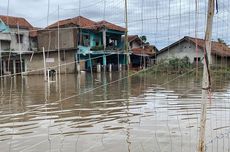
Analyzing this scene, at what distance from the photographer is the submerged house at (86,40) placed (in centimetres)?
3281

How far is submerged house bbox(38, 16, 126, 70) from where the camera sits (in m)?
32.8

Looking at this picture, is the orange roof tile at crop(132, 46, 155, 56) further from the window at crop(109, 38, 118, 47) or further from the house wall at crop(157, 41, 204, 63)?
the window at crop(109, 38, 118, 47)

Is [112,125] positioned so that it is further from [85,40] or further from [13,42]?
[85,40]

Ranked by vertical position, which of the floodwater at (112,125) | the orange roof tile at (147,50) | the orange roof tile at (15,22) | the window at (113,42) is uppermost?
the orange roof tile at (15,22)

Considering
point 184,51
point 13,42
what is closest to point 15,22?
point 13,42

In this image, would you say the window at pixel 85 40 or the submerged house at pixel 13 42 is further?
the window at pixel 85 40

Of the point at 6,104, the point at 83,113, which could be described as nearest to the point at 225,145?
the point at 83,113

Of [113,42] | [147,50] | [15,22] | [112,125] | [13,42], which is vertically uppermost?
[15,22]

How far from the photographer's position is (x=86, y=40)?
119 feet

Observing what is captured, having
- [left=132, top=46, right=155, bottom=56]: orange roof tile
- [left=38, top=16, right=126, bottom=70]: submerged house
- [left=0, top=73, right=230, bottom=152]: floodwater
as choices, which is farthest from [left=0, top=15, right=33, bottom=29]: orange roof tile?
[left=0, top=73, right=230, bottom=152]: floodwater

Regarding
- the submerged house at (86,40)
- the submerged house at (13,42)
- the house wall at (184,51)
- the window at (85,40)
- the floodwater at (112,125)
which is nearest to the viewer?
the floodwater at (112,125)

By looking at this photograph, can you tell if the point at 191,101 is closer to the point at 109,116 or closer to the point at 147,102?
the point at 147,102

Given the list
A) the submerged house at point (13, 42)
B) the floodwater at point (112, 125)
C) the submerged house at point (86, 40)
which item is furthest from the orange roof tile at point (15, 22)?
the floodwater at point (112, 125)

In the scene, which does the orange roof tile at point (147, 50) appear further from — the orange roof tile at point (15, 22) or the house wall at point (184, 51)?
the orange roof tile at point (15, 22)
